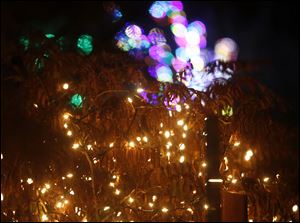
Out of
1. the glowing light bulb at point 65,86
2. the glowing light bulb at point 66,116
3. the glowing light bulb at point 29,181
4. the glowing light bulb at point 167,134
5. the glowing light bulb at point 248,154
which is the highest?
the glowing light bulb at point 65,86

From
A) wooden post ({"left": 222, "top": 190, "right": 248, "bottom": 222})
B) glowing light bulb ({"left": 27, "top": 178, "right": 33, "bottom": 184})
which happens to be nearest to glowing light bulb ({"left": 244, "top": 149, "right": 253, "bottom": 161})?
wooden post ({"left": 222, "top": 190, "right": 248, "bottom": 222})

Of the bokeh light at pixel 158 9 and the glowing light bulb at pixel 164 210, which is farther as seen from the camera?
the bokeh light at pixel 158 9

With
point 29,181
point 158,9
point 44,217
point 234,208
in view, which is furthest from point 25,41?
point 158,9

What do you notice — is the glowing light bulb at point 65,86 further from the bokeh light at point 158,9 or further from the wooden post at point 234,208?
the bokeh light at point 158,9

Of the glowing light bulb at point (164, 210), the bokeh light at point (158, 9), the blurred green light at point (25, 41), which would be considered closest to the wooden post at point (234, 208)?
the glowing light bulb at point (164, 210)

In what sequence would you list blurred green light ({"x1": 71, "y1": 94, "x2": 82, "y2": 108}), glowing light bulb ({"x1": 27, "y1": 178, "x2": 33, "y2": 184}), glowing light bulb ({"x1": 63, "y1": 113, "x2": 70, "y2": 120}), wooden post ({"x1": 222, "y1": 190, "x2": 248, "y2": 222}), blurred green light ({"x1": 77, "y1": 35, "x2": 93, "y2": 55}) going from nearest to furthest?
wooden post ({"x1": 222, "y1": 190, "x2": 248, "y2": 222})
glowing light bulb ({"x1": 27, "y1": 178, "x2": 33, "y2": 184})
glowing light bulb ({"x1": 63, "y1": 113, "x2": 70, "y2": 120})
blurred green light ({"x1": 71, "y1": 94, "x2": 82, "y2": 108})
blurred green light ({"x1": 77, "y1": 35, "x2": 93, "y2": 55})

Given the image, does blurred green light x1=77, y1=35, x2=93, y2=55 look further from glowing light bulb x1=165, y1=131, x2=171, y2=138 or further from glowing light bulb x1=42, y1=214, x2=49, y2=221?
glowing light bulb x1=42, y1=214, x2=49, y2=221

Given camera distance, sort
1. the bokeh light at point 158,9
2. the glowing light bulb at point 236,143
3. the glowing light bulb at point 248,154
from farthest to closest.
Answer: the bokeh light at point 158,9, the glowing light bulb at point 248,154, the glowing light bulb at point 236,143

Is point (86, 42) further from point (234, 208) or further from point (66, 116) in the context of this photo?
point (234, 208)

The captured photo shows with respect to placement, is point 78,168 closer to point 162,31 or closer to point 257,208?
point 257,208

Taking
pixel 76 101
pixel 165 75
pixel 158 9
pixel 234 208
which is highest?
pixel 158 9

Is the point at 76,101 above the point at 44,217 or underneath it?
above

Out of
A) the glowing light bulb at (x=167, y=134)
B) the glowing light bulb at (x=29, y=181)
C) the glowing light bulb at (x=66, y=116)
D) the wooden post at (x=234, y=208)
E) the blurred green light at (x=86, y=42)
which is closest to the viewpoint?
the wooden post at (x=234, y=208)

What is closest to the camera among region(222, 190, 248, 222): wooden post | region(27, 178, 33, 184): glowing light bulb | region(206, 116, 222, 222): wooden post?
region(206, 116, 222, 222): wooden post
